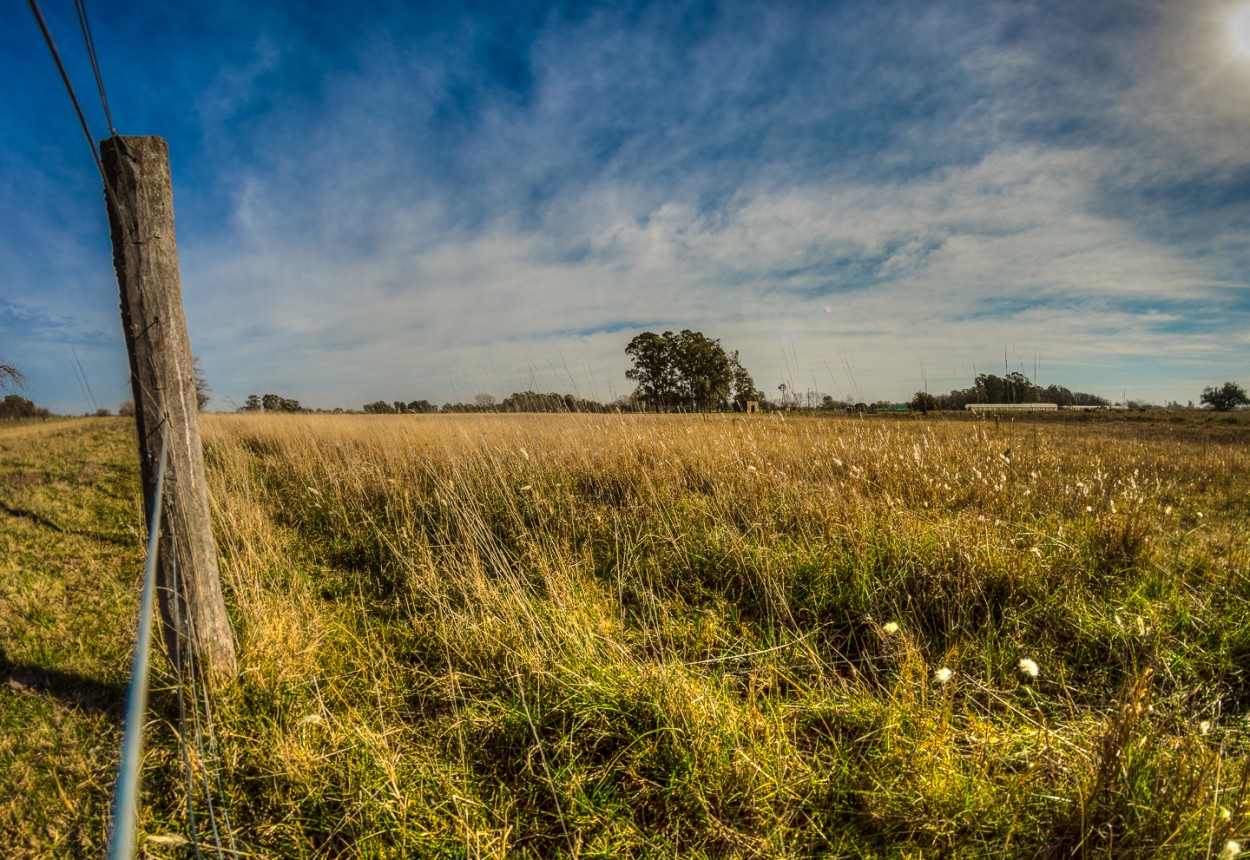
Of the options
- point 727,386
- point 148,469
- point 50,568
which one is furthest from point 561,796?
point 727,386

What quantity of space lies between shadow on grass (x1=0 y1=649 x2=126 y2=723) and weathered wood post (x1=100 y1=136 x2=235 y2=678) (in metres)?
0.49

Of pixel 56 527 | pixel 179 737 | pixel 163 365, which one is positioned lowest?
pixel 179 737

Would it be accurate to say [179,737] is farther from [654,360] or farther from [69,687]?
[654,360]

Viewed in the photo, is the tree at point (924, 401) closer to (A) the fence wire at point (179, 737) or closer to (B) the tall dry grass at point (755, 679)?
(B) the tall dry grass at point (755, 679)

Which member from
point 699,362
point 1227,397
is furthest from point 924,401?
point 1227,397

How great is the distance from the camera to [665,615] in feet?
8.87

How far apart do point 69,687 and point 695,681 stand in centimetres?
321

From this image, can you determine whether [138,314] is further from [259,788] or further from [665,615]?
[665,615]

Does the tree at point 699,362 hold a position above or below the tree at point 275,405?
above

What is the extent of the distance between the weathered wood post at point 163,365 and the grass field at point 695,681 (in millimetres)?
442

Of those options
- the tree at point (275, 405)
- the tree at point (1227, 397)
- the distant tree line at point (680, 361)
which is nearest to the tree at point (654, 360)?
the distant tree line at point (680, 361)

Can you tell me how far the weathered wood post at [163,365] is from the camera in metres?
2.18

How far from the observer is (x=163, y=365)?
2.22 meters

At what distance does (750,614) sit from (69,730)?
3.38 metres
